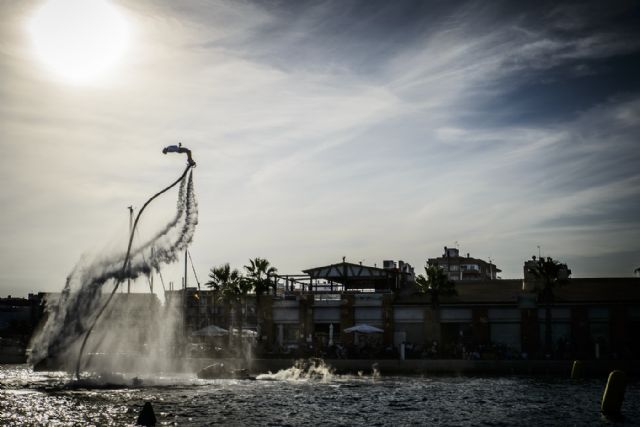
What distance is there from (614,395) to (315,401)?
50.6 ft

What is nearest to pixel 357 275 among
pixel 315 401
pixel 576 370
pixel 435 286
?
pixel 435 286

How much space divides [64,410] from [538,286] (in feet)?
173

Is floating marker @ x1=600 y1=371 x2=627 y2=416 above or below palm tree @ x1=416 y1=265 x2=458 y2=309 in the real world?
below

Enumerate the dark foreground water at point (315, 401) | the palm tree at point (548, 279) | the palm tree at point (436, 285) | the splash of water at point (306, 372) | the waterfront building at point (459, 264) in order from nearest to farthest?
the dark foreground water at point (315, 401)
the splash of water at point (306, 372)
the palm tree at point (548, 279)
the palm tree at point (436, 285)
the waterfront building at point (459, 264)

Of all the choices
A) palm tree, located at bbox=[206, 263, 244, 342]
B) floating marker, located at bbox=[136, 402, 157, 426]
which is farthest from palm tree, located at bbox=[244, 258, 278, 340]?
floating marker, located at bbox=[136, 402, 157, 426]

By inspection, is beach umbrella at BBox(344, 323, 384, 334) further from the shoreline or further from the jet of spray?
the jet of spray

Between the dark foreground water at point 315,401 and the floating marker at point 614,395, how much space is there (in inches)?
25.8

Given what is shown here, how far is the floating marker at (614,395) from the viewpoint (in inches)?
1346

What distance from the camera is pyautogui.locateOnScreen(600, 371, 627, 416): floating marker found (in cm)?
3419

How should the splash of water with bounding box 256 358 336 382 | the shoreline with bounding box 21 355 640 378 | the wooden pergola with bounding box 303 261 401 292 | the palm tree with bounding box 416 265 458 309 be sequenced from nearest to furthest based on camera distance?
the splash of water with bounding box 256 358 336 382, the shoreline with bounding box 21 355 640 378, the palm tree with bounding box 416 265 458 309, the wooden pergola with bounding box 303 261 401 292

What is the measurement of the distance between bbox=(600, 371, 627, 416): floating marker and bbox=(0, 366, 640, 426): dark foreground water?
2.15 ft

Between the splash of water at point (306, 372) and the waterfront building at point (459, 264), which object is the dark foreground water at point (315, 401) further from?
the waterfront building at point (459, 264)

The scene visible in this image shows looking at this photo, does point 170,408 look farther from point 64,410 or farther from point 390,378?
point 390,378

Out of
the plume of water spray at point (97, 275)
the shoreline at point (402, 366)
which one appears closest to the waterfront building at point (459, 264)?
the shoreline at point (402, 366)
